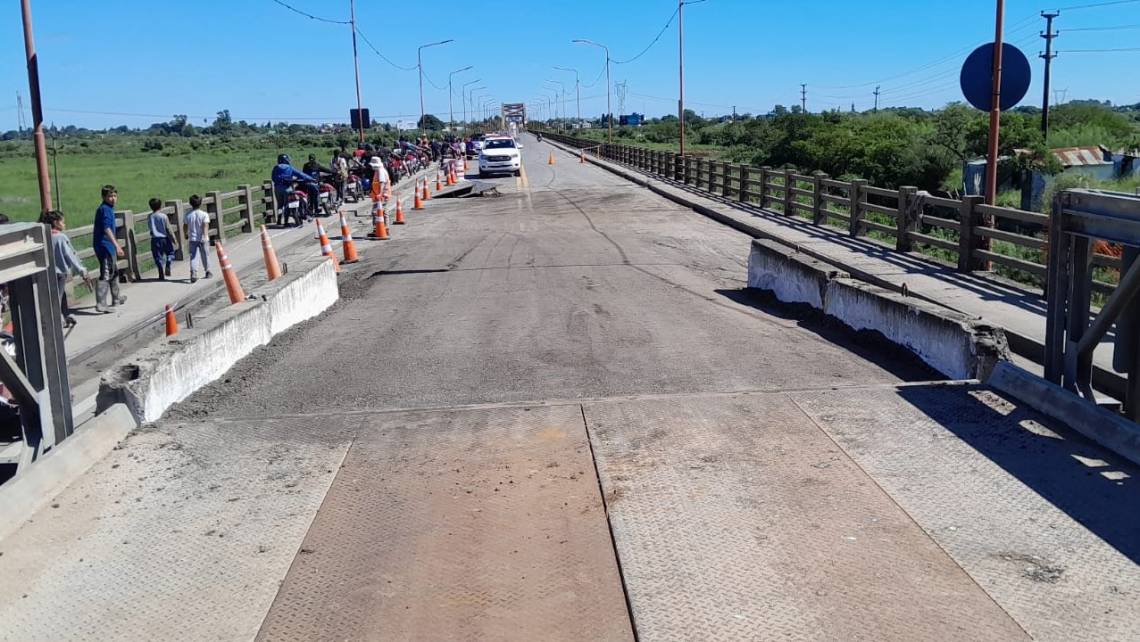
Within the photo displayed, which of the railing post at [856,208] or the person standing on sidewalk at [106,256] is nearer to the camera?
the person standing on sidewalk at [106,256]

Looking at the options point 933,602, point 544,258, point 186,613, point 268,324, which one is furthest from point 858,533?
point 544,258

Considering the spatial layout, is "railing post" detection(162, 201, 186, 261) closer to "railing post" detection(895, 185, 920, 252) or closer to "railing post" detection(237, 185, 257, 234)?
"railing post" detection(237, 185, 257, 234)

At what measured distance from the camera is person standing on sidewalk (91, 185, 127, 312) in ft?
48.0

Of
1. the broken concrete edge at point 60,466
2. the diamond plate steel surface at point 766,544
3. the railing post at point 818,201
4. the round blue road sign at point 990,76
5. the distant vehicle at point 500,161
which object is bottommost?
the diamond plate steel surface at point 766,544

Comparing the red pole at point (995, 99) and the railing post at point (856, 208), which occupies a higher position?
the red pole at point (995, 99)

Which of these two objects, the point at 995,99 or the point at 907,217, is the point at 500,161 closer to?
the point at 907,217

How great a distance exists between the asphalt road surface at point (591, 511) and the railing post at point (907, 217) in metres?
8.15

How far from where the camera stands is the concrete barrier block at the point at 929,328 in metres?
7.94

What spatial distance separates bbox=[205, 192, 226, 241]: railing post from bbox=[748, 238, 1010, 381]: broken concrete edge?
1280 cm

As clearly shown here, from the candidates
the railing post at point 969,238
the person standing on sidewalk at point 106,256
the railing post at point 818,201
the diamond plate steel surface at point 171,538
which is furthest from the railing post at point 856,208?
the diamond plate steel surface at point 171,538

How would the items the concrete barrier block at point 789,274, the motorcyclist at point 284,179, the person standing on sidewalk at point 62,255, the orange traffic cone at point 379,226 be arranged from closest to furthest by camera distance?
the concrete barrier block at point 789,274 → the person standing on sidewalk at point 62,255 → the orange traffic cone at point 379,226 → the motorcyclist at point 284,179

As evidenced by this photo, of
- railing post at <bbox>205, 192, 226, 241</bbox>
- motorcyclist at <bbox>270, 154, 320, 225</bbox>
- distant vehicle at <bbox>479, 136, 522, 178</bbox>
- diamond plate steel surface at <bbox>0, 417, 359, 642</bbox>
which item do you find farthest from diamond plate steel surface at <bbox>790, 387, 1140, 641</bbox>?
distant vehicle at <bbox>479, 136, 522, 178</bbox>

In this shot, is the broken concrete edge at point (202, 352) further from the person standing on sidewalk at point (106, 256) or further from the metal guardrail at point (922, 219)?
the metal guardrail at point (922, 219)

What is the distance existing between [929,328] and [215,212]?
16.8 metres
